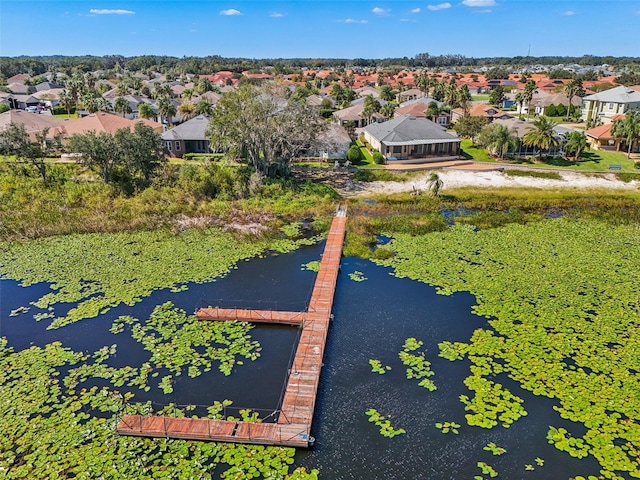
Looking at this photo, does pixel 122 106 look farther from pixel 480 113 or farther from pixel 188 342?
pixel 188 342

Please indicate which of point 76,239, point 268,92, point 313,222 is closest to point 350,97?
point 268,92

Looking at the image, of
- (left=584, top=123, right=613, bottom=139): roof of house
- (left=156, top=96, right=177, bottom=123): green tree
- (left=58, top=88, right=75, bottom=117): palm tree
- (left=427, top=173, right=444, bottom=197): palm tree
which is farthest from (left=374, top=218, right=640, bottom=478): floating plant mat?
(left=58, top=88, right=75, bottom=117): palm tree

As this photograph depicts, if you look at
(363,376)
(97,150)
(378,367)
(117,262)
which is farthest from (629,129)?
(97,150)

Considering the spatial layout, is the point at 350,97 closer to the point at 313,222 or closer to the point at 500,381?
the point at 313,222

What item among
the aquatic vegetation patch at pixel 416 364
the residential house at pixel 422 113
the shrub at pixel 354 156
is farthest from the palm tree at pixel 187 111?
the aquatic vegetation patch at pixel 416 364

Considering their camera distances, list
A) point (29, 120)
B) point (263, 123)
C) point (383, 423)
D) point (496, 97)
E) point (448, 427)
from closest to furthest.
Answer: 1. point (448, 427)
2. point (383, 423)
3. point (263, 123)
4. point (29, 120)
5. point (496, 97)

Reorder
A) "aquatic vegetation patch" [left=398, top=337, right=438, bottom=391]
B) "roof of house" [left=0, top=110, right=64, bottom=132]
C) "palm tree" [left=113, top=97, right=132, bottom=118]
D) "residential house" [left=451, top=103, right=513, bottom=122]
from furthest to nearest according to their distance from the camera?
"residential house" [left=451, top=103, right=513, bottom=122] → "palm tree" [left=113, top=97, right=132, bottom=118] → "roof of house" [left=0, top=110, right=64, bottom=132] → "aquatic vegetation patch" [left=398, top=337, right=438, bottom=391]

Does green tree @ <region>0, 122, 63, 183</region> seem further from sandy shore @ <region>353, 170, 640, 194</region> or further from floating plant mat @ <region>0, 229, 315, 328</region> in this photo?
sandy shore @ <region>353, 170, 640, 194</region>
